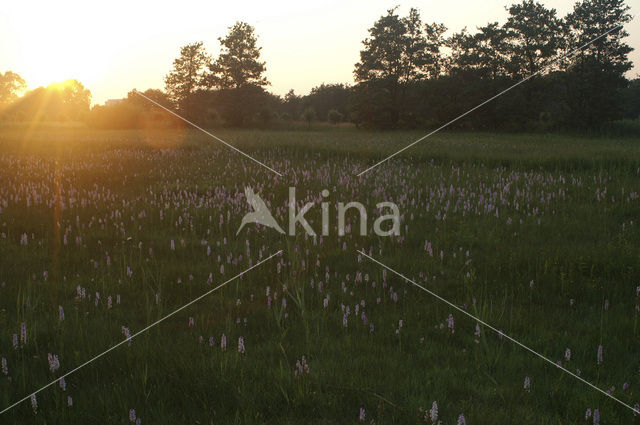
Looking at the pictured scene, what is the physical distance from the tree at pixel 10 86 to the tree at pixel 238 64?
122m

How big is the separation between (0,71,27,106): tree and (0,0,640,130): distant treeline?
4621 inches

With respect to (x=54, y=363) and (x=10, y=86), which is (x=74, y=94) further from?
(x=54, y=363)

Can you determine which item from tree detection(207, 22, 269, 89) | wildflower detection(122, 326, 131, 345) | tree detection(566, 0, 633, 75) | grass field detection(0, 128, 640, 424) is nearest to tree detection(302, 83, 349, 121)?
tree detection(207, 22, 269, 89)

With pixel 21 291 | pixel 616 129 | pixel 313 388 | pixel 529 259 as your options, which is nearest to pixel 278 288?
pixel 313 388

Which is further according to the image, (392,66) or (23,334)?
(392,66)

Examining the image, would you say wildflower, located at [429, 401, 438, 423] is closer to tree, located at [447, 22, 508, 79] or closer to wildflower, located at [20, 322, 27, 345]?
wildflower, located at [20, 322, 27, 345]

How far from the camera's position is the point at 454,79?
2394 inches

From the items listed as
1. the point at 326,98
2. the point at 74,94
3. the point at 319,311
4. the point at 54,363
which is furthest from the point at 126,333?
the point at 74,94

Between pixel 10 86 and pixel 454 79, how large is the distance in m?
162

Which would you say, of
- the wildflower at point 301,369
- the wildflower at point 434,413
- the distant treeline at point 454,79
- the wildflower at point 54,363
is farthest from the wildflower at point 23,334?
the distant treeline at point 454,79

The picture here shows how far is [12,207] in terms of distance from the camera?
8.70 meters

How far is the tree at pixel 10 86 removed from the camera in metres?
Answer: 157

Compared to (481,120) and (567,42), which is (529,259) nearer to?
(481,120)

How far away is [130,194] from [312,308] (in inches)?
285
